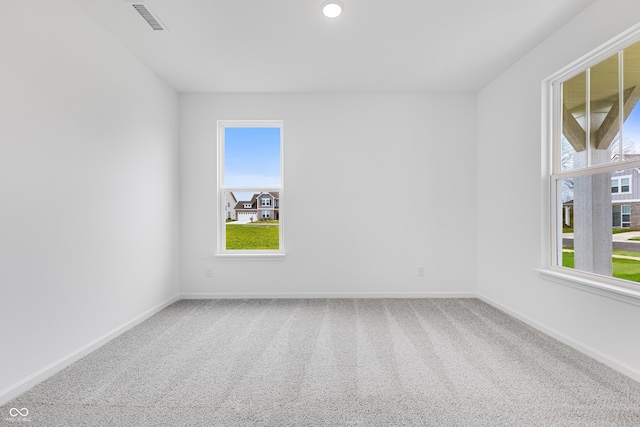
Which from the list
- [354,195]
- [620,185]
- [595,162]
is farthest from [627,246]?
[354,195]

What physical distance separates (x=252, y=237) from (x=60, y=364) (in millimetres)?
2261

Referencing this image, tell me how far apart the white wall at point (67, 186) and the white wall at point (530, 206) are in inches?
155

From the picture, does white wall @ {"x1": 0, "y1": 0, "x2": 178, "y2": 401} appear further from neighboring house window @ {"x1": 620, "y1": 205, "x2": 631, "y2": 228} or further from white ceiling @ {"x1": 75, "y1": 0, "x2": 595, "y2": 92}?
neighboring house window @ {"x1": 620, "y1": 205, "x2": 631, "y2": 228}

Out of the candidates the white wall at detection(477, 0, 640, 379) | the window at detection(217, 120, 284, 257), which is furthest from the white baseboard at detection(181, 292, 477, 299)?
the window at detection(217, 120, 284, 257)

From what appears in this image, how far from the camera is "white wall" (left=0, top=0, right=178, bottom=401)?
1805mm

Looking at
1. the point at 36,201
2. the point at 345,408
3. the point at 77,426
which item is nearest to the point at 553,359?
the point at 345,408

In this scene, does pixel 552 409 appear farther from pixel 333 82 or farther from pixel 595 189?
pixel 333 82

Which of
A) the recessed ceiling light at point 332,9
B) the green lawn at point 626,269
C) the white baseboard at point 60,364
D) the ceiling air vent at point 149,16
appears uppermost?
the ceiling air vent at point 149,16

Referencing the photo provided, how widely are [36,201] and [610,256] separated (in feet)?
13.5

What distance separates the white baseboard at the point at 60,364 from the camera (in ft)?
5.80

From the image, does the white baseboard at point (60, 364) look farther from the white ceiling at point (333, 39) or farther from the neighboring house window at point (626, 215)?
the neighboring house window at point (626, 215)
